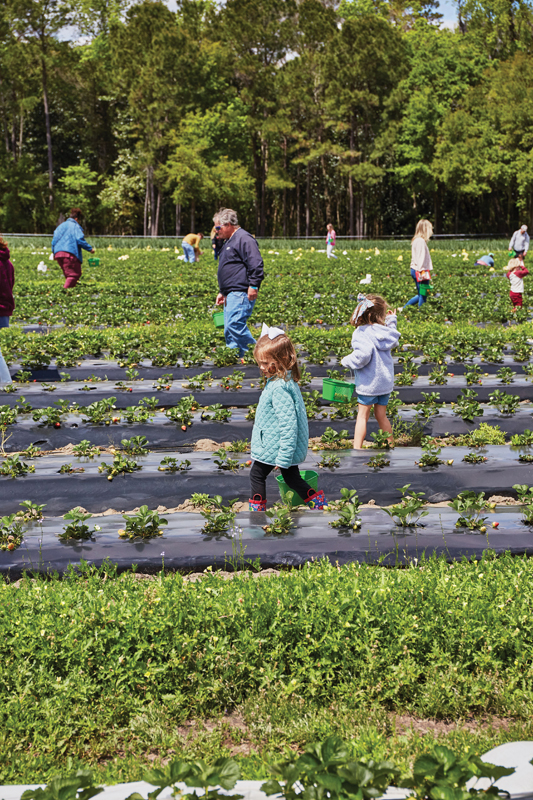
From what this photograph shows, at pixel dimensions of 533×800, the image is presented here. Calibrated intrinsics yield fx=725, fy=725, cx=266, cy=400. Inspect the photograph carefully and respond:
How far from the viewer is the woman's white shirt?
1339cm

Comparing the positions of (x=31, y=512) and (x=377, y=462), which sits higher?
(x=377, y=462)

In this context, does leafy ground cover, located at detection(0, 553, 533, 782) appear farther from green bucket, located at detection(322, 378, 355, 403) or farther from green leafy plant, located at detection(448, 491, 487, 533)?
green bucket, located at detection(322, 378, 355, 403)

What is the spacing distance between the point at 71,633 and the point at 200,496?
1.90 m

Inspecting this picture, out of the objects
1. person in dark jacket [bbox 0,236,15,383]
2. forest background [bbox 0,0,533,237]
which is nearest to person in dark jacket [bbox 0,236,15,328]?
person in dark jacket [bbox 0,236,15,383]

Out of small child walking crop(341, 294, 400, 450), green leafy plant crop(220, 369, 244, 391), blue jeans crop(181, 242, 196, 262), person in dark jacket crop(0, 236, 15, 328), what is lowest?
green leafy plant crop(220, 369, 244, 391)

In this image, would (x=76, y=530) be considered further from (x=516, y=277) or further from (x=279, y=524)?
(x=516, y=277)

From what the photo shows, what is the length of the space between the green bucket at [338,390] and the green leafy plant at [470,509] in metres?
1.87

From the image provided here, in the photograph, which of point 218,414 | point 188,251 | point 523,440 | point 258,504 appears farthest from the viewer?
point 188,251

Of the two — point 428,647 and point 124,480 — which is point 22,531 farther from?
point 428,647

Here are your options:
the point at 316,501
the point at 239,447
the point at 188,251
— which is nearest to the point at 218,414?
the point at 239,447

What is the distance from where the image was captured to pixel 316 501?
5.05 metres

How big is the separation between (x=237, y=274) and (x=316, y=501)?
16.2ft

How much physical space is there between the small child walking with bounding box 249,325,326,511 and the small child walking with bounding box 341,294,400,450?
1.33 meters

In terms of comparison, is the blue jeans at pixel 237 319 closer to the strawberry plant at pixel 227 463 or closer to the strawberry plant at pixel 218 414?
the strawberry plant at pixel 218 414
